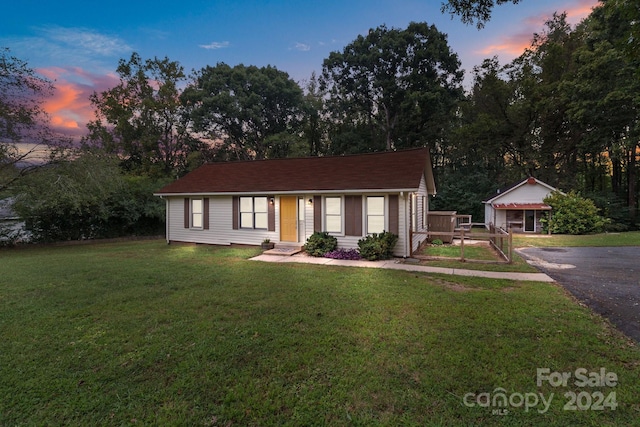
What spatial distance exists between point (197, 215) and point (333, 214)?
280 inches

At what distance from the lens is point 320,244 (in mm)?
10992

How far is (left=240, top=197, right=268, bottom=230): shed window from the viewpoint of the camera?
42.5 ft

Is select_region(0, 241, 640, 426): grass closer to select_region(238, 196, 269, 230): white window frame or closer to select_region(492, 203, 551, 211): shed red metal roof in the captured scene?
select_region(238, 196, 269, 230): white window frame

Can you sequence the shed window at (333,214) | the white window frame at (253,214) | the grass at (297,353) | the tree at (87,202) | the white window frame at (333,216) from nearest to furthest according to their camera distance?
the grass at (297,353) < the white window frame at (333,216) < the shed window at (333,214) < the white window frame at (253,214) < the tree at (87,202)

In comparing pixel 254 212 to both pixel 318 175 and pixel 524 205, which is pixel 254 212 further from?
pixel 524 205

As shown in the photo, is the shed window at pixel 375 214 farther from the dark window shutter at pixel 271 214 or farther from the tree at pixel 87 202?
the tree at pixel 87 202

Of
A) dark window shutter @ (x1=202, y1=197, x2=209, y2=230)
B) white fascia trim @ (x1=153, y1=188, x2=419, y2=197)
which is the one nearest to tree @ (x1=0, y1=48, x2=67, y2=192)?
white fascia trim @ (x1=153, y1=188, x2=419, y2=197)

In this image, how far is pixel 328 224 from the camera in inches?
454

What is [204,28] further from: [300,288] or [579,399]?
[579,399]

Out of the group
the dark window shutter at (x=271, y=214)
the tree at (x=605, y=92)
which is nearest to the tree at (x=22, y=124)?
the dark window shutter at (x=271, y=214)

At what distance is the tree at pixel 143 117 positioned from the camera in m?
24.5

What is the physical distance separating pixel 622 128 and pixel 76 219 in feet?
117

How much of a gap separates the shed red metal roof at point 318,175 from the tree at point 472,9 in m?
4.83

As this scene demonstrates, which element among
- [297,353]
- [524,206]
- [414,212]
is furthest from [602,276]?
[524,206]
